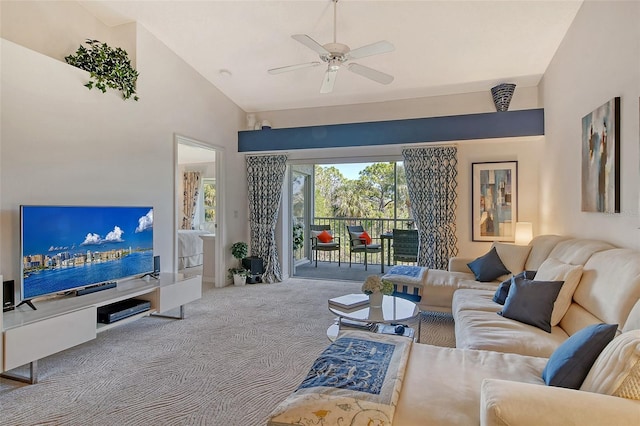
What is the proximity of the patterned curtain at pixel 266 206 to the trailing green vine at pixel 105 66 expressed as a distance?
239cm

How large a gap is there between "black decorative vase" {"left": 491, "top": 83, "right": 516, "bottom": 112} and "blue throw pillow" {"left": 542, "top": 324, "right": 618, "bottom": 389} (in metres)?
3.73

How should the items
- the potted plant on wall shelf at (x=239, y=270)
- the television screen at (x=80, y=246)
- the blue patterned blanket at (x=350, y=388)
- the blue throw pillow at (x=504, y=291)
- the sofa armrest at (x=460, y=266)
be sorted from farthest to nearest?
the potted plant on wall shelf at (x=239, y=270), the sofa armrest at (x=460, y=266), the blue throw pillow at (x=504, y=291), the television screen at (x=80, y=246), the blue patterned blanket at (x=350, y=388)

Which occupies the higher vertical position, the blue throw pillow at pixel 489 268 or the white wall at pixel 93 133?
the white wall at pixel 93 133

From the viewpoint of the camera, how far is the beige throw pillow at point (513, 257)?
3569 millimetres

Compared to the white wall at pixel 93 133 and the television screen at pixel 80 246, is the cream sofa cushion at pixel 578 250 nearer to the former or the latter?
the television screen at pixel 80 246

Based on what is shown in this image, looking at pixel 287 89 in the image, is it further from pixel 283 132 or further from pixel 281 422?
pixel 281 422

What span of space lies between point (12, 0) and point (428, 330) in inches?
186

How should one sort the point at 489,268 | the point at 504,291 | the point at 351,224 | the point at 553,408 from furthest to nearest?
1. the point at 351,224
2. the point at 489,268
3. the point at 504,291
4. the point at 553,408

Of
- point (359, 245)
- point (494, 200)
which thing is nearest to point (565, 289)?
point (494, 200)

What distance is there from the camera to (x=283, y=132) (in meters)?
5.38

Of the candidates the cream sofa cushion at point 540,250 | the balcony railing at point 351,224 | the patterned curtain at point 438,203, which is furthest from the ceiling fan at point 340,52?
the balcony railing at point 351,224

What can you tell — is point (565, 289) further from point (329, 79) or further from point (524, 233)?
point (329, 79)

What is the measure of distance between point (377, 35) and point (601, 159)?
2385 millimetres

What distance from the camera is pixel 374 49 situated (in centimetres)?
267
